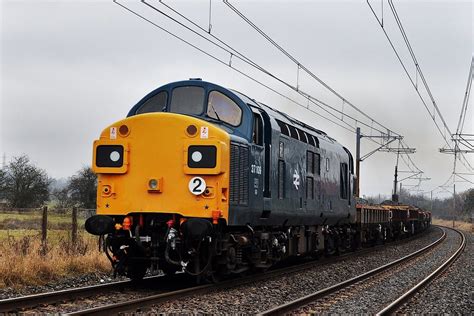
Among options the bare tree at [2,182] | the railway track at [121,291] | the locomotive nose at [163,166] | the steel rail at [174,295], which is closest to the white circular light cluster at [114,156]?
the locomotive nose at [163,166]

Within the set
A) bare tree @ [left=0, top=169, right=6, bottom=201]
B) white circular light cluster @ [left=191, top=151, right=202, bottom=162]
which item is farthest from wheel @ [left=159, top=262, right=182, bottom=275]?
bare tree @ [left=0, top=169, right=6, bottom=201]

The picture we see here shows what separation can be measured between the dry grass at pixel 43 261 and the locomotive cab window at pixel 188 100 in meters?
4.15

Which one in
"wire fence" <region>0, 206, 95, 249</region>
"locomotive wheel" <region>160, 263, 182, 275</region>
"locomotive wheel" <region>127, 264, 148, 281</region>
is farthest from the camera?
"wire fence" <region>0, 206, 95, 249</region>

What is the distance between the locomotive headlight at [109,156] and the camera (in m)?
11.4

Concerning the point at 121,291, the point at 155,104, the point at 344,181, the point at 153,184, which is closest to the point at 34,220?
the point at 344,181

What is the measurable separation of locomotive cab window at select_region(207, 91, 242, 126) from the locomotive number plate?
6.49ft

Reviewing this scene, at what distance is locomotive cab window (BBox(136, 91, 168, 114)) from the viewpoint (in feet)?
41.9

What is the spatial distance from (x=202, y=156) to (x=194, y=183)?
0.50m

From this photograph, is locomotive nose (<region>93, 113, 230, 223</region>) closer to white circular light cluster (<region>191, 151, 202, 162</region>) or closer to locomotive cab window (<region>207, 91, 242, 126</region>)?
white circular light cluster (<region>191, 151, 202, 162</region>)

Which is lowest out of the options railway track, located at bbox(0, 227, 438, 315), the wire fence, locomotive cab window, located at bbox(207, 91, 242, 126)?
railway track, located at bbox(0, 227, 438, 315)

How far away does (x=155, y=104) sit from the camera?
12.9 metres

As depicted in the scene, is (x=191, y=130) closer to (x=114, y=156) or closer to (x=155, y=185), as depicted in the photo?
(x=155, y=185)

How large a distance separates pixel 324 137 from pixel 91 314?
1271 centimetres

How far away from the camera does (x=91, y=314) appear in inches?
321
